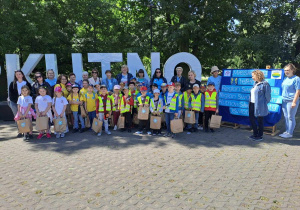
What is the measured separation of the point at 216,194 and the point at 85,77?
6040 millimetres

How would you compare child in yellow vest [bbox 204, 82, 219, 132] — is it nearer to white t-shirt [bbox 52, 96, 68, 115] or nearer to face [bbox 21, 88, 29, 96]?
white t-shirt [bbox 52, 96, 68, 115]

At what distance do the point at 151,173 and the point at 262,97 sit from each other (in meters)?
3.73

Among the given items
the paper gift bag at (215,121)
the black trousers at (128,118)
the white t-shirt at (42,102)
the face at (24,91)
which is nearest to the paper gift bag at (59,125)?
the white t-shirt at (42,102)

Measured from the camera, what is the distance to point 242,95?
7648 mm

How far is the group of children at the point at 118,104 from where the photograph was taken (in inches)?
269

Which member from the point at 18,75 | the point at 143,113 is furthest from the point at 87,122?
the point at 18,75

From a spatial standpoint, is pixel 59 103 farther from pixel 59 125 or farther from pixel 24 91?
pixel 24 91

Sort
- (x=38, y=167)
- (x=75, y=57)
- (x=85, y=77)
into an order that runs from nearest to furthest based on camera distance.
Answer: (x=38, y=167), (x=85, y=77), (x=75, y=57)

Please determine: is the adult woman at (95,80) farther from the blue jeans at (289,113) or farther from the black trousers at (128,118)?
the blue jeans at (289,113)

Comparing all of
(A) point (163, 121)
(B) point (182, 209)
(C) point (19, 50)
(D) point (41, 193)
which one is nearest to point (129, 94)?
(A) point (163, 121)

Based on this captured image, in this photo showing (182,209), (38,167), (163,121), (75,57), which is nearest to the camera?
(182,209)

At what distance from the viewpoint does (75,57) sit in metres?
9.79

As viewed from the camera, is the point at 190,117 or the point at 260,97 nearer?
the point at 260,97

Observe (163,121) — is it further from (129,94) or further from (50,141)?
(50,141)
